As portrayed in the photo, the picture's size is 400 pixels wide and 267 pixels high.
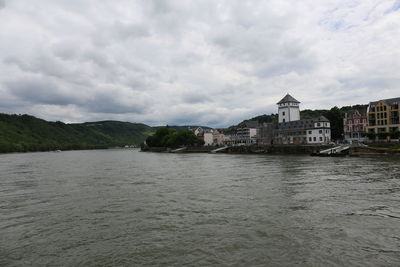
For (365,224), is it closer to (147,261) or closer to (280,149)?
(147,261)

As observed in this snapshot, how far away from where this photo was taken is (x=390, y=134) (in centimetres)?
9419

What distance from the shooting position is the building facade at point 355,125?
113m

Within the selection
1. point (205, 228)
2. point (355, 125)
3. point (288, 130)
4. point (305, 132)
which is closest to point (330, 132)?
point (355, 125)

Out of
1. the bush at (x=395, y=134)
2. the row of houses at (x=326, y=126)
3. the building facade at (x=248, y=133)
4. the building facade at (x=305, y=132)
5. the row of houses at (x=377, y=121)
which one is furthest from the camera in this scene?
the building facade at (x=248, y=133)

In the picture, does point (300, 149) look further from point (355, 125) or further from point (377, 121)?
point (355, 125)

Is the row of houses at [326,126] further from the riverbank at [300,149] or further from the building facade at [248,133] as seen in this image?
the riverbank at [300,149]

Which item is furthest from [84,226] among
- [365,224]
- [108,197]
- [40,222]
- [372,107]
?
[372,107]

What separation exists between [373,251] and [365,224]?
13.6ft

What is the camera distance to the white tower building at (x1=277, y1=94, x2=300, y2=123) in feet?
461

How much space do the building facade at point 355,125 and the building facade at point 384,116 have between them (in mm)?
4177

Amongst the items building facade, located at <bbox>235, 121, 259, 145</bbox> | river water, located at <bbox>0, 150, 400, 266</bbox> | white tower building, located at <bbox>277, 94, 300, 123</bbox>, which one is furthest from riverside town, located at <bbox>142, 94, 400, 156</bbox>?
river water, located at <bbox>0, 150, 400, 266</bbox>

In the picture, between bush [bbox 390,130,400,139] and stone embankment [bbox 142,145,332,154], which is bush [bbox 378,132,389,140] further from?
stone embankment [bbox 142,145,332,154]

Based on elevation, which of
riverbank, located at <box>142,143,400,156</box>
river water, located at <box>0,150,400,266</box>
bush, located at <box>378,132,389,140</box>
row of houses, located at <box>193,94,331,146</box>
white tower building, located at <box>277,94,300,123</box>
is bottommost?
river water, located at <box>0,150,400,266</box>

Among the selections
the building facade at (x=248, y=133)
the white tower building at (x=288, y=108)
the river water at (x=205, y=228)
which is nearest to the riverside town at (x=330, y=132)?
the white tower building at (x=288, y=108)
